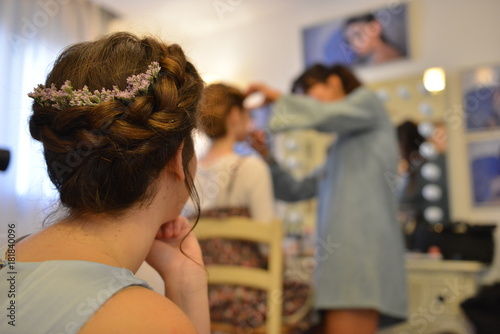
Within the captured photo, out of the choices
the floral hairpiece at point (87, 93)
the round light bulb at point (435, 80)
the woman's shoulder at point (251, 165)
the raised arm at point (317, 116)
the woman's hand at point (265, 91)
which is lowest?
the woman's shoulder at point (251, 165)

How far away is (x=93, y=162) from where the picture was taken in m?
0.52

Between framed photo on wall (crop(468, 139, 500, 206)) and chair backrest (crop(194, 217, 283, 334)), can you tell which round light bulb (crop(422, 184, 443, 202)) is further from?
chair backrest (crop(194, 217, 283, 334))

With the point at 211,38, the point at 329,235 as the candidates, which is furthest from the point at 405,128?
the point at 211,38

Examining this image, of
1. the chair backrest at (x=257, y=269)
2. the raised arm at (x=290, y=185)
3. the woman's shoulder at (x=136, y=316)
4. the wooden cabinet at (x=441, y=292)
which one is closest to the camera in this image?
the woman's shoulder at (x=136, y=316)

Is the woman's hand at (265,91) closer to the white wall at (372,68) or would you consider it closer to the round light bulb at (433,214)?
the white wall at (372,68)

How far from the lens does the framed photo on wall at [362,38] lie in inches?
98.8

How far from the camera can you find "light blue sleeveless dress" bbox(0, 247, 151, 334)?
442 millimetres

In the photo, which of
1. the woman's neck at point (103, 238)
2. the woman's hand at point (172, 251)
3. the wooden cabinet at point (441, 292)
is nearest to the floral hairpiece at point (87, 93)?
the woman's neck at point (103, 238)

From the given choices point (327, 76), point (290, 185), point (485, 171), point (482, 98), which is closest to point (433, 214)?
point (485, 171)

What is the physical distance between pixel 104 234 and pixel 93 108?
6.1 inches

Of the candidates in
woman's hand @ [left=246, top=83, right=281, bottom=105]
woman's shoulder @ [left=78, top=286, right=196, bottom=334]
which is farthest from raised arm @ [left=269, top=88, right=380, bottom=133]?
woman's shoulder @ [left=78, top=286, right=196, bottom=334]

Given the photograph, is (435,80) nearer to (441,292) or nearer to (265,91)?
(441,292)

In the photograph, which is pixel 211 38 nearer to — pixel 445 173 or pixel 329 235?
pixel 445 173

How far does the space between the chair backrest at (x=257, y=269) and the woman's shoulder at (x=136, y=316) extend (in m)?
0.74
